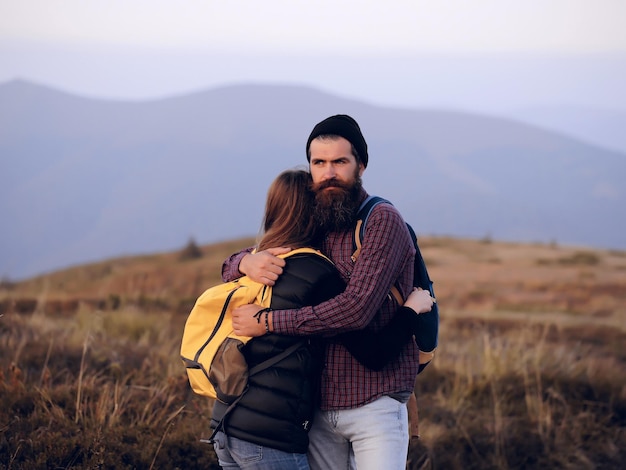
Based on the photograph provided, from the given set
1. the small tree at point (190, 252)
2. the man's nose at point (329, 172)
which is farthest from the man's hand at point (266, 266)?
the small tree at point (190, 252)

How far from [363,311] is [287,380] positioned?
43 cm

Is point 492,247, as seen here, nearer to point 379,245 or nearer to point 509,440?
point 509,440

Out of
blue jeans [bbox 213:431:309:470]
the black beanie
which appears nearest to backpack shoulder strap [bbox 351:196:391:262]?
the black beanie

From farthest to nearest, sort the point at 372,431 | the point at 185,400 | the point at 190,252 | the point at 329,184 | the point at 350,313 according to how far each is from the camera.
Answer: the point at 190,252, the point at 185,400, the point at 329,184, the point at 372,431, the point at 350,313

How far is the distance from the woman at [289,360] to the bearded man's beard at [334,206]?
48 mm

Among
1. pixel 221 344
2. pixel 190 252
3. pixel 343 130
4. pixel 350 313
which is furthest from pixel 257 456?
pixel 190 252

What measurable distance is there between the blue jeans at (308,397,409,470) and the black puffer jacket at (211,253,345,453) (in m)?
0.18

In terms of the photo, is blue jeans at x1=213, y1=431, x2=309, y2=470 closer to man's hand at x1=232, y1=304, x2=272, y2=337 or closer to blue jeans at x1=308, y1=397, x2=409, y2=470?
blue jeans at x1=308, y1=397, x2=409, y2=470

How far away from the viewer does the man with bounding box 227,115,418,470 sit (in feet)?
10.9

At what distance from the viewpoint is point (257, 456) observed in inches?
133

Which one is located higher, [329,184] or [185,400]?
[329,184]

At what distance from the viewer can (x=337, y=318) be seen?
10.9 ft

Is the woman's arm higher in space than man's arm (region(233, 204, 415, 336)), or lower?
lower

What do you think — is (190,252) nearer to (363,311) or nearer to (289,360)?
(289,360)
